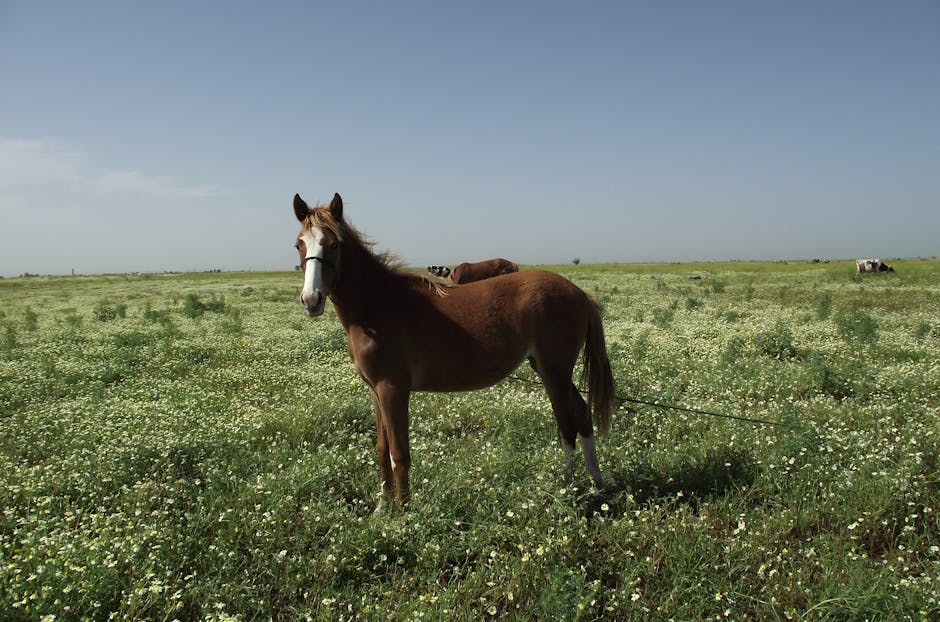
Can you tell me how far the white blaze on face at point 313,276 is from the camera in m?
3.94

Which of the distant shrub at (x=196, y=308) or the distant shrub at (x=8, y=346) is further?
the distant shrub at (x=196, y=308)

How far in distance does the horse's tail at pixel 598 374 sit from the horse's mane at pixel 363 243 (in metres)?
1.65

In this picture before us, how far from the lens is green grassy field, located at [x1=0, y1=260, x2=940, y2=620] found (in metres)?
3.37

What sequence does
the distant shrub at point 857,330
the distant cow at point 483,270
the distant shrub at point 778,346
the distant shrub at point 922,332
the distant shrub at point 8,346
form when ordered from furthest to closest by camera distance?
the distant cow at point 483,270, the distant shrub at point 8,346, the distant shrub at point 922,332, the distant shrub at point 857,330, the distant shrub at point 778,346

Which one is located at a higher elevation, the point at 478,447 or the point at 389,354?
the point at 389,354

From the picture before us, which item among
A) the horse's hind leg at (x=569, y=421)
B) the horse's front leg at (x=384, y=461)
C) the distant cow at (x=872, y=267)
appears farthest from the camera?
the distant cow at (x=872, y=267)

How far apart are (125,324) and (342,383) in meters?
14.5

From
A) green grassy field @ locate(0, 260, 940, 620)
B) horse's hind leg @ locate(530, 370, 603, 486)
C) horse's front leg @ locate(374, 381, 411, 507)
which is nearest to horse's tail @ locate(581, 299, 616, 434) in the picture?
horse's hind leg @ locate(530, 370, 603, 486)

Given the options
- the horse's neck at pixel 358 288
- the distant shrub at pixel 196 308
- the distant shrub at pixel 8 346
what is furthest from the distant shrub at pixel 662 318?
the distant shrub at pixel 196 308

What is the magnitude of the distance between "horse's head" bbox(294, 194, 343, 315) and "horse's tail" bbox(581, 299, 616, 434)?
2776 millimetres

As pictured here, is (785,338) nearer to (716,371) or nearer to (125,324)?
(716,371)

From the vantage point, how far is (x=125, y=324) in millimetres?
18656

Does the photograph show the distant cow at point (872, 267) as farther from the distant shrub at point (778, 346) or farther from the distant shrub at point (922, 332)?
the distant shrub at point (778, 346)

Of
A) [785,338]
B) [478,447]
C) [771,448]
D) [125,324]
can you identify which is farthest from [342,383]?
[125,324]
